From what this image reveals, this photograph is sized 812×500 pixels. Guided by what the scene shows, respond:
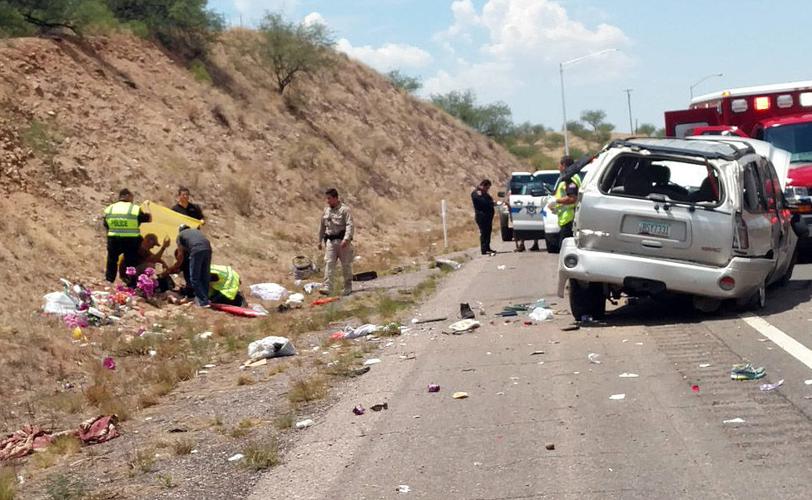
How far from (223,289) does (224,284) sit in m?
0.11

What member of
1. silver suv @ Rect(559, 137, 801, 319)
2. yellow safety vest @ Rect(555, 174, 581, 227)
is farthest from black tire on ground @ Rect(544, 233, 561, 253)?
silver suv @ Rect(559, 137, 801, 319)

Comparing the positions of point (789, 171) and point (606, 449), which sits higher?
point (789, 171)

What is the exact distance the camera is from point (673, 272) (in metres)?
11.7

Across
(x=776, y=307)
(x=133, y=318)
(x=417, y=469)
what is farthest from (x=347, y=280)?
(x=417, y=469)

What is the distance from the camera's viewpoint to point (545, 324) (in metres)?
12.8

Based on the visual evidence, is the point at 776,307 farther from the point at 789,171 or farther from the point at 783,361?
the point at 789,171

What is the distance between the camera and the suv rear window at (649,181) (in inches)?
480

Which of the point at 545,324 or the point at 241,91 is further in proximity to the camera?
the point at 241,91

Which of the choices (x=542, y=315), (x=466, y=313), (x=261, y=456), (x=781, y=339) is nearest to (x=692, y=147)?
(x=542, y=315)

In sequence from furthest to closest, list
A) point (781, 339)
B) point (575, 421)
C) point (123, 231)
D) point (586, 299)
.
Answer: point (123, 231) < point (586, 299) < point (781, 339) < point (575, 421)

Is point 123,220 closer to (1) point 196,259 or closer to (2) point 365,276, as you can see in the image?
(1) point 196,259

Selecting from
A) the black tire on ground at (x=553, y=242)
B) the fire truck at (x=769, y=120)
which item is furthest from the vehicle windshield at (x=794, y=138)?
the black tire on ground at (x=553, y=242)

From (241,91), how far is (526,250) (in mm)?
17644

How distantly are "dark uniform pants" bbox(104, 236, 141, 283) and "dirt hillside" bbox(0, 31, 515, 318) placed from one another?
971 mm
